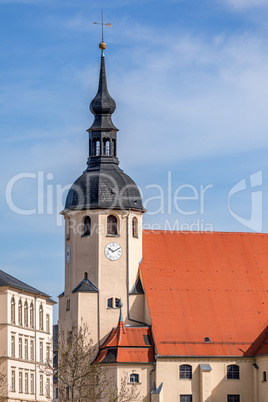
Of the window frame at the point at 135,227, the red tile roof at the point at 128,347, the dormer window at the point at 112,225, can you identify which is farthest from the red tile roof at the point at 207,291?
the dormer window at the point at 112,225

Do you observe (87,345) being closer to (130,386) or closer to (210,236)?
(130,386)

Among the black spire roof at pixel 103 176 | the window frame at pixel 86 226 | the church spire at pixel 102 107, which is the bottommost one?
the window frame at pixel 86 226

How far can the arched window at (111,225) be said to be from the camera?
10588 centimetres

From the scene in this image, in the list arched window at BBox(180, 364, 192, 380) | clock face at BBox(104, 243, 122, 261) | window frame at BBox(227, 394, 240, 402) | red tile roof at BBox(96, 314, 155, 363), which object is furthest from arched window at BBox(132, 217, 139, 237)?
window frame at BBox(227, 394, 240, 402)

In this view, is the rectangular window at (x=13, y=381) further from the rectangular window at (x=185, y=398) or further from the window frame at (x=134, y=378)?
the rectangular window at (x=185, y=398)

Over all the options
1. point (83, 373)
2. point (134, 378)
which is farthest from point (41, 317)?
point (83, 373)

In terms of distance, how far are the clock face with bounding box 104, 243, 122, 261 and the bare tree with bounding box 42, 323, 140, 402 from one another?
17.6 ft

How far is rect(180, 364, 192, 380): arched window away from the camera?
102 meters

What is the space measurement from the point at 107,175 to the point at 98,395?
19.8 meters

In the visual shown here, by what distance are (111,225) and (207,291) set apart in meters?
8.10

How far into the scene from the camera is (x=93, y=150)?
10781 centimetres

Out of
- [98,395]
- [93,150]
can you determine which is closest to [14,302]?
[93,150]

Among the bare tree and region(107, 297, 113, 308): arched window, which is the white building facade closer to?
the bare tree

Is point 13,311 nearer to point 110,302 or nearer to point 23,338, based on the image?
point 23,338
